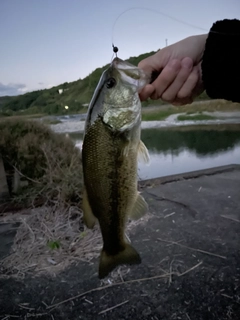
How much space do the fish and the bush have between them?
237cm

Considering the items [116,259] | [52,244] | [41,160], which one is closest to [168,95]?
[116,259]

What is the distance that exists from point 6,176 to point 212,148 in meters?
5.62

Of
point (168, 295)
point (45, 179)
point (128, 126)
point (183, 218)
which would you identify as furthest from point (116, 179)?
point (45, 179)

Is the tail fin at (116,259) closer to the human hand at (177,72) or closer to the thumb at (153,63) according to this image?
the human hand at (177,72)

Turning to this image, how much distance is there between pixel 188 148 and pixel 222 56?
722 centimetres

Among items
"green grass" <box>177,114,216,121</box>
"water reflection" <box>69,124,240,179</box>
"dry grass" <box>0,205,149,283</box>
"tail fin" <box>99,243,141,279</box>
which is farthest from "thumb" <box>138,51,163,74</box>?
"green grass" <box>177,114,216,121</box>

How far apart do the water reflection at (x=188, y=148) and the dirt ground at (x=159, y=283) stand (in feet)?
7.47

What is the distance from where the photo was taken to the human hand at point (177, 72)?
1.39m

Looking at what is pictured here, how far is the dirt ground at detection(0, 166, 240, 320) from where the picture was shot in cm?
217

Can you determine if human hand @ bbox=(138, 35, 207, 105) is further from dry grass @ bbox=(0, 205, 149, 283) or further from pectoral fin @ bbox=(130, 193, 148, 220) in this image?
dry grass @ bbox=(0, 205, 149, 283)

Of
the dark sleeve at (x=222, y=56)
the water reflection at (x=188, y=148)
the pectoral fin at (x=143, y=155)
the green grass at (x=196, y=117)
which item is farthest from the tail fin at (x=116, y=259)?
the green grass at (x=196, y=117)

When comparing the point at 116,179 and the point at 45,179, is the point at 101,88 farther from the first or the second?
the point at 45,179

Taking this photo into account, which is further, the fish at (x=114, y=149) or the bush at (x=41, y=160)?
the bush at (x=41, y=160)

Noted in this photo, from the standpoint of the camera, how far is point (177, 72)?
4.59 feet
